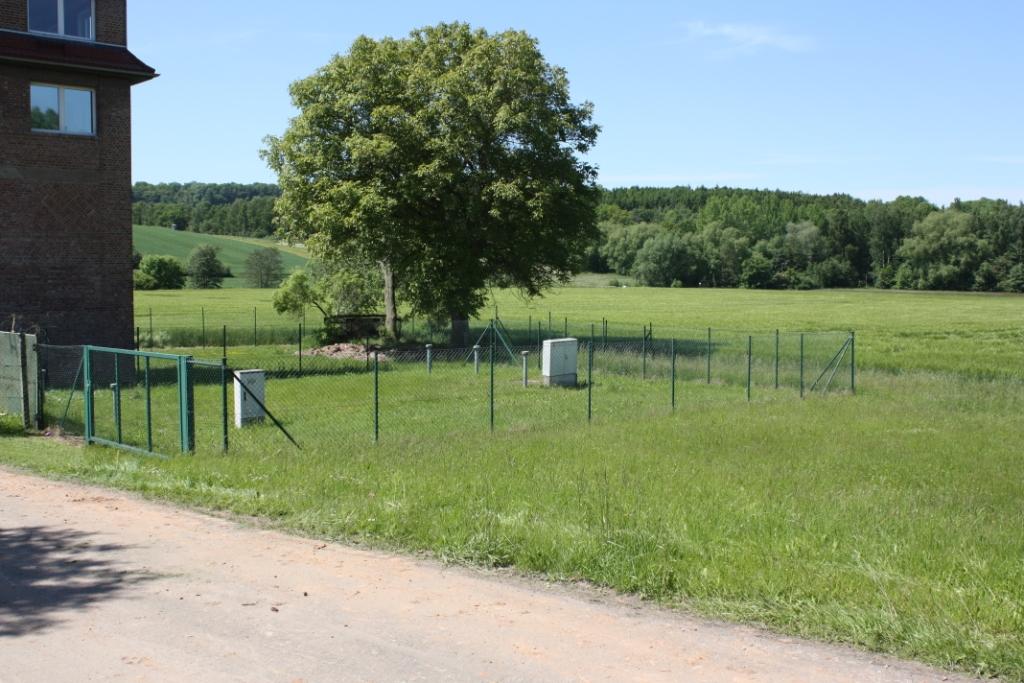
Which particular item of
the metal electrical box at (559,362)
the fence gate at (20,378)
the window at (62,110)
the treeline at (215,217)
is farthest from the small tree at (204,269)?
the fence gate at (20,378)

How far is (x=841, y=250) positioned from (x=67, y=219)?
418 ft

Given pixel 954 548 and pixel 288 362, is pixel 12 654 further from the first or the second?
pixel 288 362

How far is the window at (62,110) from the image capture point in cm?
2750

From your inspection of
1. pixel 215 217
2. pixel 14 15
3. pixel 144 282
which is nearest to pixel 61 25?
pixel 14 15

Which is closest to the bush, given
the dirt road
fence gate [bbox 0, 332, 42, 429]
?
fence gate [bbox 0, 332, 42, 429]

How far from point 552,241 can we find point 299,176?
11569mm

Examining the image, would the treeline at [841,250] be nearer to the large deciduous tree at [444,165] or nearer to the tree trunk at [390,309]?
the tree trunk at [390,309]

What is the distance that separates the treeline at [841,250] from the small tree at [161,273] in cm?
5676

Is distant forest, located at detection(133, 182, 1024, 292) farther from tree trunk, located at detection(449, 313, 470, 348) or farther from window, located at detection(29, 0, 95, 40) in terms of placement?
window, located at detection(29, 0, 95, 40)

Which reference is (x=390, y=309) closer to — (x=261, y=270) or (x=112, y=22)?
(x=112, y=22)

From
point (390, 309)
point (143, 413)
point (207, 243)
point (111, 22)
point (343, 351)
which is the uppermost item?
point (111, 22)

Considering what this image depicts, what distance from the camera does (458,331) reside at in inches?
1697

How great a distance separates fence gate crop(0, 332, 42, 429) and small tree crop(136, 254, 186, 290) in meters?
85.2

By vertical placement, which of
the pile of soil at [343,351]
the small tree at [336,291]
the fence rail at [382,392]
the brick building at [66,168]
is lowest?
the pile of soil at [343,351]
